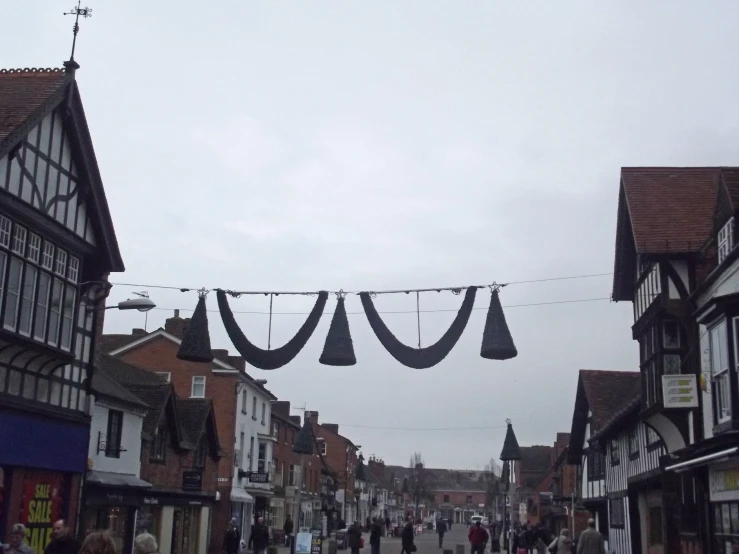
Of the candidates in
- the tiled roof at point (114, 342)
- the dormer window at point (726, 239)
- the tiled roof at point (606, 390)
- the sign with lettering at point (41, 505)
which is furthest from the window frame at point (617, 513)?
the tiled roof at point (114, 342)

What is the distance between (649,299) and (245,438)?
33.6 metres

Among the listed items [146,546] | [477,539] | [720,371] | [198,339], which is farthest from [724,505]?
[477,539]

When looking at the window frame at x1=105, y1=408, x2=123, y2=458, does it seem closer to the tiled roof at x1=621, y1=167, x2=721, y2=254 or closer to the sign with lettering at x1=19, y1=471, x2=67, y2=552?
the sign with lettering at x1=19, y1=471, x2=67, y2=552

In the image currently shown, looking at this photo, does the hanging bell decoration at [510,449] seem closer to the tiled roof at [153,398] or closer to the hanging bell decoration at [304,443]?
the hanging bell decoration at [304,443]

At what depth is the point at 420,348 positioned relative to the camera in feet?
65.6

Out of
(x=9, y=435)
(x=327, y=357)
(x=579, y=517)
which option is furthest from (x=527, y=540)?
(x=9, y=435)

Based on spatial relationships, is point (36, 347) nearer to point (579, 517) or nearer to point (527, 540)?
point (527, 540)

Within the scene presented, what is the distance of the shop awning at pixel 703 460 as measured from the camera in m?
16.2

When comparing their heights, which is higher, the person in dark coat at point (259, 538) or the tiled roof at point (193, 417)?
the tiled roof at point (193, 417)

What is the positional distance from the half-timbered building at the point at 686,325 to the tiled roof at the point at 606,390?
29.4 ft

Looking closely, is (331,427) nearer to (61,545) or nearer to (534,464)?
(534,464)

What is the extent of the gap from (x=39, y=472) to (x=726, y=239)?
16.2 m

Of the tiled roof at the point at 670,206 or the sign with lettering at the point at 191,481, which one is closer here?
the tiled roof at the point at 670,206

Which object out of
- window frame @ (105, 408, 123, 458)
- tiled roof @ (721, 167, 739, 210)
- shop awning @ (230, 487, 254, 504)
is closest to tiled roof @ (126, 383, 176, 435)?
window frame @ (105, 408, 123, 458)
